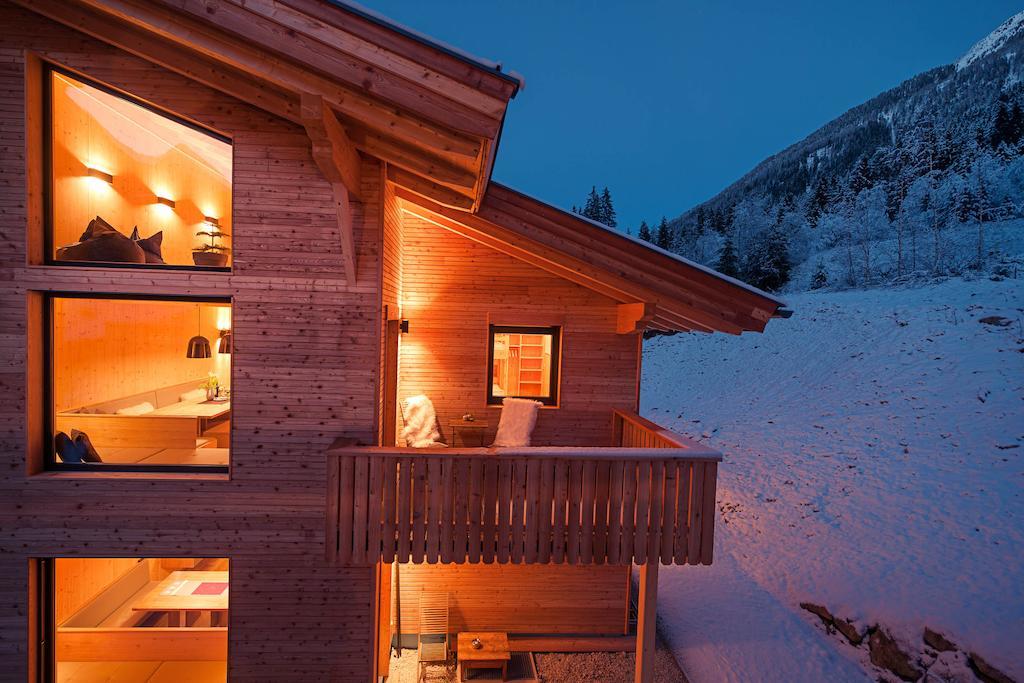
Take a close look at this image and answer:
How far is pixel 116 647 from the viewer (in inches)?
207

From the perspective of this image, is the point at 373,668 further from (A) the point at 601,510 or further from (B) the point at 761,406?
(B) the point at 761,406

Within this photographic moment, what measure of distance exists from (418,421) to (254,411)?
6.73 feet

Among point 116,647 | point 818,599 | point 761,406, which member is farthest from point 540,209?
point 761,406

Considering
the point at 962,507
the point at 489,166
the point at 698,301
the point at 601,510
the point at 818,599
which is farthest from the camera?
the point at 962,507

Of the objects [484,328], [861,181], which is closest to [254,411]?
[484,328]

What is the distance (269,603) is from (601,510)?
3206 mm

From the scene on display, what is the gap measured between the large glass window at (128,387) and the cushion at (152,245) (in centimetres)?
38

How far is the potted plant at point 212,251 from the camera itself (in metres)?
4.82

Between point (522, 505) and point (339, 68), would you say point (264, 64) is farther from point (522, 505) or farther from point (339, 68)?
point (522, 505)

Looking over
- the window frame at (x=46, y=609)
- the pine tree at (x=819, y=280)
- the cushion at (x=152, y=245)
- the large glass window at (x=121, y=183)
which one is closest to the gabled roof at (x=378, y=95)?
the large glass window at (x=121, y=183)

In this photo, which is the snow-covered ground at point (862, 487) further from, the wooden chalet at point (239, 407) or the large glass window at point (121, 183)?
the large glass window at point (121, 183)

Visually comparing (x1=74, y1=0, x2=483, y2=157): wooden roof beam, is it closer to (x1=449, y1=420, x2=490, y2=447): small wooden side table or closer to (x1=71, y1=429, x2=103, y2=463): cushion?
(x1=71, y1=429, x2=103, y2=463): cushion

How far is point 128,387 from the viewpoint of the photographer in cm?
621

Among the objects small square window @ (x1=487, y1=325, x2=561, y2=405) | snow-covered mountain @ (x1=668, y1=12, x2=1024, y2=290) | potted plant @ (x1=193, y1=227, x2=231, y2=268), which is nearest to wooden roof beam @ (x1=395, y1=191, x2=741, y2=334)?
small square window @ (x1=487, y1=325, x2=561, y2=405)
